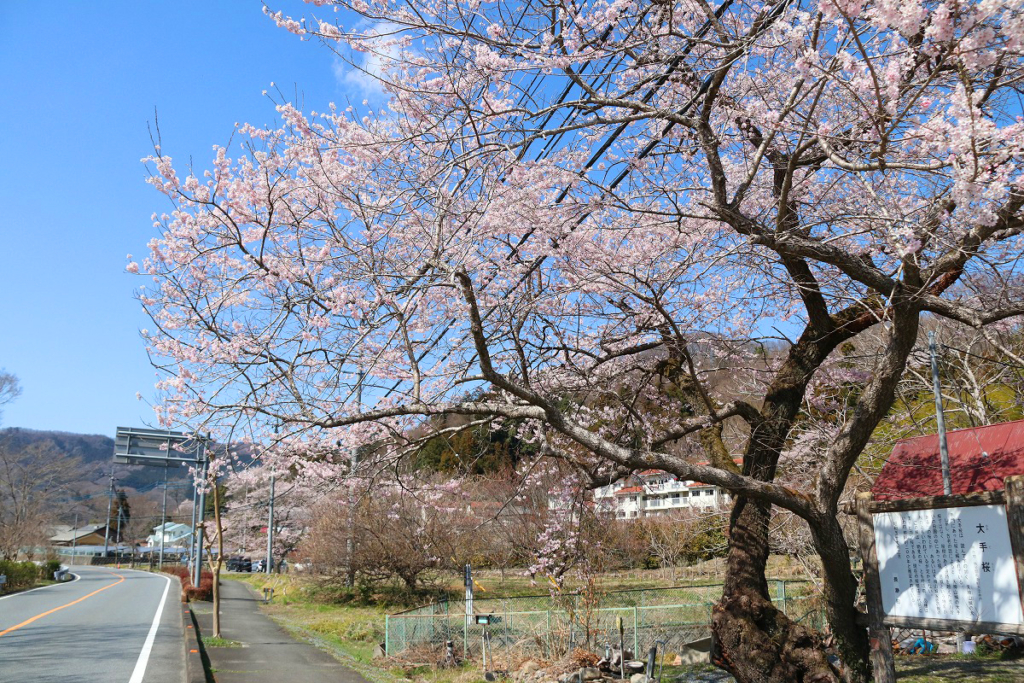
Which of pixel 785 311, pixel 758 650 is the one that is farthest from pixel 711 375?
pixel 758 650

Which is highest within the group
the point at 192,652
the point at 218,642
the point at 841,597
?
the point at 841,597

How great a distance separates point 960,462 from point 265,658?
11.2 m

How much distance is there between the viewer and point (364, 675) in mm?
10984

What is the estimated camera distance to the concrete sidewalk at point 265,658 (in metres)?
10.6

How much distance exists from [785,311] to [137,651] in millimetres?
12157

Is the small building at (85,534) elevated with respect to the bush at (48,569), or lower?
lower

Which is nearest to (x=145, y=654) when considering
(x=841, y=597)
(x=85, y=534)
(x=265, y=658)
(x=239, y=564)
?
(x=265, y=658)

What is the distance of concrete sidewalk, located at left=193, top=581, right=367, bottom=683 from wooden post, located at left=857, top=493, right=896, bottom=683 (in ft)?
23.5

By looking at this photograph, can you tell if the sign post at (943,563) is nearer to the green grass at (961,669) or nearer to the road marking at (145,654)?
the green grass at (961,669)

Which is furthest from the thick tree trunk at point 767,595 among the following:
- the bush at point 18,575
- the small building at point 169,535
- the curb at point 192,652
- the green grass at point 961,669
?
the small building at point 169,535

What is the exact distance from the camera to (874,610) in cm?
655

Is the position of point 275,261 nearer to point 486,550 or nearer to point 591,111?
point 591,111

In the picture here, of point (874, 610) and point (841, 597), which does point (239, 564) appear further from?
point (874, 610)

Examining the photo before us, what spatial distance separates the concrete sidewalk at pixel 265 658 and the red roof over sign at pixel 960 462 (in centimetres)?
806
